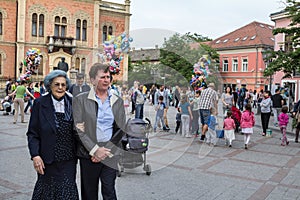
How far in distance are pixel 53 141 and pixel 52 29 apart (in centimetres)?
3972

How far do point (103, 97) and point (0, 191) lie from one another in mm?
3122

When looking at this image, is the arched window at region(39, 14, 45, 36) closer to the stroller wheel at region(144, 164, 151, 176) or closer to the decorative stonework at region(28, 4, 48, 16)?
the decorative stonework at region(28, 4, 48, 16)

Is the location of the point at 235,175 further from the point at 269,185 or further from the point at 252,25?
the point at 252,25

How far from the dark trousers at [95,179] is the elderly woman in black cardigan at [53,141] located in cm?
23

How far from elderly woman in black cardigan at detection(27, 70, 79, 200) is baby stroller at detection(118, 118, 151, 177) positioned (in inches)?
82.7

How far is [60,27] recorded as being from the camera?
41656 mm

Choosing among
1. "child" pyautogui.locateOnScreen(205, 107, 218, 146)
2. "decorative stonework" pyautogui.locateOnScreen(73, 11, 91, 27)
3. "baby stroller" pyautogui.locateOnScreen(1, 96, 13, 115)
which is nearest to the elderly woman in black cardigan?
"child" pyautogui.locateOnScreen(205, 107, 218, 146)

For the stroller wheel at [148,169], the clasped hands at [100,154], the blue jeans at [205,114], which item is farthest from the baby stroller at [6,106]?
the clasped hands at [100,154]

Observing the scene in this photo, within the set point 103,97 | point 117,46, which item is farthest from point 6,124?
point 103,97

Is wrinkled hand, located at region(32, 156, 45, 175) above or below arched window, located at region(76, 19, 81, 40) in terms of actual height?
below

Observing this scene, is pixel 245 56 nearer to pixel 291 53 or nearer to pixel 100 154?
pixel 291 53

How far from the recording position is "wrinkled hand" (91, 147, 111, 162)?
3741mm

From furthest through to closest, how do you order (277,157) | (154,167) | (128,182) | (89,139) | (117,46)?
(117,46)
(277,157)
(154,167)
(128,182)
(89,139)

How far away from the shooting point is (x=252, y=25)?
183ft
